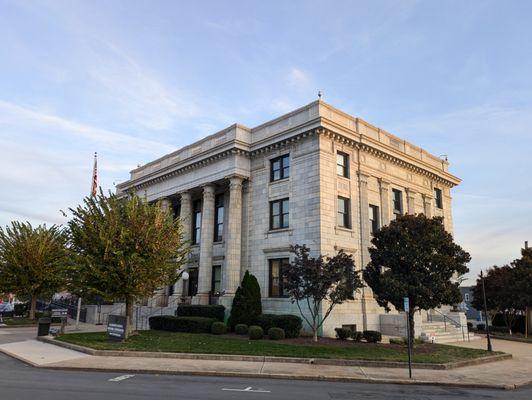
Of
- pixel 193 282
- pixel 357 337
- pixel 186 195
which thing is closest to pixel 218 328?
pixel 357 337

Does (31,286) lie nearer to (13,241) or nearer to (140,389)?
(13,241)

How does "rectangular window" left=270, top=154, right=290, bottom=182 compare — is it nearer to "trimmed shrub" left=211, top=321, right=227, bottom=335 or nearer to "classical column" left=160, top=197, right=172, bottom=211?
"trimmed shrub" left=211, top=321, right=227, bottom=335

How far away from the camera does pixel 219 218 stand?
35312 millimetres

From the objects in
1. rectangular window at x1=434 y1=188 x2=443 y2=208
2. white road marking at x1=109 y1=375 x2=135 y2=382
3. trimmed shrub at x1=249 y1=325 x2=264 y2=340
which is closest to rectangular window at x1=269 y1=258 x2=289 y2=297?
trimmed shrub at x1=249 y1=325 x2=264 y2=340

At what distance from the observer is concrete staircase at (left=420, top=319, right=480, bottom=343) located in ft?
89.0

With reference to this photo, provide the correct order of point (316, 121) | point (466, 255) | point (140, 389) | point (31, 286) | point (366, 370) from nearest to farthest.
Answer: point (140, 389) → point (366, 370) → point (466, 255) → point (316, 121) → point (31, 286)

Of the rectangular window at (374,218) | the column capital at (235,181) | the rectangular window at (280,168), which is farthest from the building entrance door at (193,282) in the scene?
the rectangular window at (374,218)

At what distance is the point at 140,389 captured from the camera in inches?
484

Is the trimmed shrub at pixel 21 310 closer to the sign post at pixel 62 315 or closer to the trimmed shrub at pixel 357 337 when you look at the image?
the sign post at pixel 62 315

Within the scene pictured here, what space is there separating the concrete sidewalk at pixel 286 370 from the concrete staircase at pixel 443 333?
24.5ft

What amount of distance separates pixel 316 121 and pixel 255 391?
742 inches

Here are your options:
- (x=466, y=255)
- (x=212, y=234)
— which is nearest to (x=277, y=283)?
(x=212, y=234)

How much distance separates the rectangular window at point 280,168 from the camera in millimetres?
30680

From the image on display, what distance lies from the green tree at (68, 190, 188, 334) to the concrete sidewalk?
4298 millimetres
